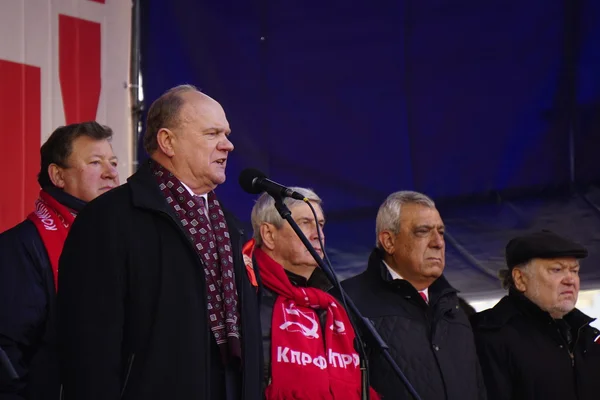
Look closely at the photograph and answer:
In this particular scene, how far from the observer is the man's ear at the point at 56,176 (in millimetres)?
3906

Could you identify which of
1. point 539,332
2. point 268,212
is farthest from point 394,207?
point 539,332

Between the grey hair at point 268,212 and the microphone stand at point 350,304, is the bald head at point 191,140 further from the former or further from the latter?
the grey hair at point 268,212

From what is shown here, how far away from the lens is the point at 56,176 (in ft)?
12.8

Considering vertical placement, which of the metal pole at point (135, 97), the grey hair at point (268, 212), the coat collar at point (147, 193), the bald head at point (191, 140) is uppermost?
the metal pole at point (135, 97)

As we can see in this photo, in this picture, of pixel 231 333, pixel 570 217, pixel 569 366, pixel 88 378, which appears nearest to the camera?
pixel 88 378

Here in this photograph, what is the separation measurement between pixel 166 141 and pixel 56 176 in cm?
105

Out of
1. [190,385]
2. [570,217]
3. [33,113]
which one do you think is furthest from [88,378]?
[570,217]

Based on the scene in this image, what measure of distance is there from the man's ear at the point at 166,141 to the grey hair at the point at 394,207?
5.56 feet

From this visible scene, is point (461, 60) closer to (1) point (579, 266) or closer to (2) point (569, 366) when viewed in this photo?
(1) point (579, 266)

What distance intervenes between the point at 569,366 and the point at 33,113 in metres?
2.67

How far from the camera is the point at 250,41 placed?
16.5ft

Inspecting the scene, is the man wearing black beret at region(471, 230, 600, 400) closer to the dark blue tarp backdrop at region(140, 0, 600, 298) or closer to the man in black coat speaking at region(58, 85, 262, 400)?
the dark blue tarp backdrop at region(140, 0, 600, 298)

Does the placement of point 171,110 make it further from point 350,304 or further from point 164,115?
point 350,304

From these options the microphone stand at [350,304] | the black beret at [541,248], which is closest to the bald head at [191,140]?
the microphone stand at [350,304]
